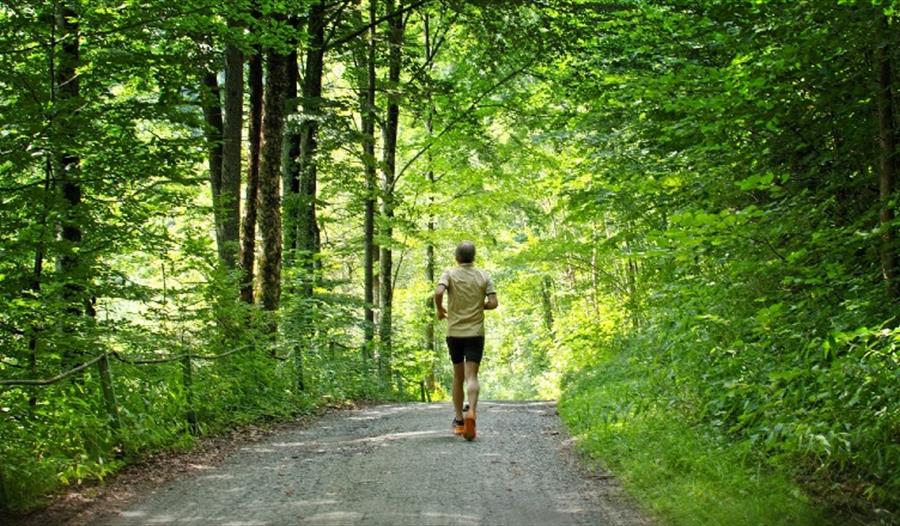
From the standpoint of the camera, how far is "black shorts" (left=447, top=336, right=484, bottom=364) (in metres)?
8.99

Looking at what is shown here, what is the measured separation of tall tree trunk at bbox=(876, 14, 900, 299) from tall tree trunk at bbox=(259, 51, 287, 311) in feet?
32.8

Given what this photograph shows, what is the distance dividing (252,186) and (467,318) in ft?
22.6

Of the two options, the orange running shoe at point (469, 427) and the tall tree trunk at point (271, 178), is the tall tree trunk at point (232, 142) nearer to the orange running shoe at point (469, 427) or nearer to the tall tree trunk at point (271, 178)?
the tall tree trunk at point (271, 178)

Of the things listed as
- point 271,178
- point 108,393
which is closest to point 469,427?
point 108,393

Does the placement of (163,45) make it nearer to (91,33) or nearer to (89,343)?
(91,33)

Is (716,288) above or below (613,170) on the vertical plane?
below

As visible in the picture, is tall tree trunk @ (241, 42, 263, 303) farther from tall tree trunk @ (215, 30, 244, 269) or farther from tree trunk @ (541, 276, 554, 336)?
tree trunk @ (541, 276, 554, 336)

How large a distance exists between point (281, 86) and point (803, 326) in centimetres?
1013

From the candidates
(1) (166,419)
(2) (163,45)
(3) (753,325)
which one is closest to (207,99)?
(2) (163,45)

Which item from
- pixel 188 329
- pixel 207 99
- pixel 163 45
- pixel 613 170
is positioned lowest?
pixel 188 329

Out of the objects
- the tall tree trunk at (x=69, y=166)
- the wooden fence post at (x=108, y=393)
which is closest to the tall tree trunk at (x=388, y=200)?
the tall tree trunk at (x=69, y=166)

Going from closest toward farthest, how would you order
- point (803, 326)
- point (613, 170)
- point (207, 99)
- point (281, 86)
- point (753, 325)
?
point (803, 326) < point (753, 325) < point (207, 99) < point (613, 170) < point (281, 86)

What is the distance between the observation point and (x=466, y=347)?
29.6ft

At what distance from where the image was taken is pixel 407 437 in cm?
944
